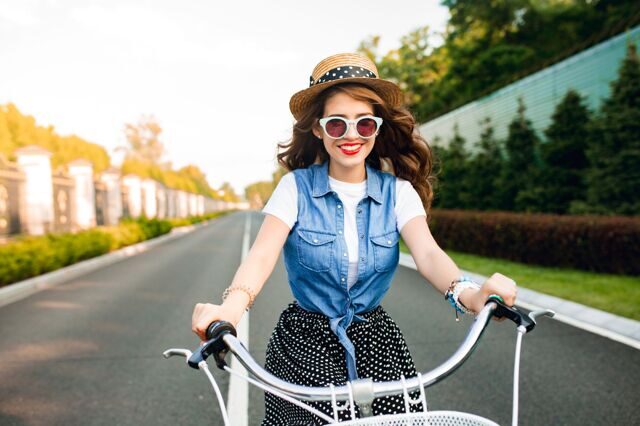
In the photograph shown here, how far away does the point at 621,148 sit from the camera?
451 inches

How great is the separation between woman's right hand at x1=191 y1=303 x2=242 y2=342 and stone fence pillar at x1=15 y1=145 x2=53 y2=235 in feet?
63.4

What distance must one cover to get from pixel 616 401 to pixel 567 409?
0.39 m

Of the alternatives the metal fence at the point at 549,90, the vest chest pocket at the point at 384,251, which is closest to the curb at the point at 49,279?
the vest chest pocket at the point at 384,251

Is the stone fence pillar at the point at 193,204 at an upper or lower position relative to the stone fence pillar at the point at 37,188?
lower

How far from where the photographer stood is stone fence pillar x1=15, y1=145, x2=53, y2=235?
61.6ft

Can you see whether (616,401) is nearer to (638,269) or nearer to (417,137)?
(417,137)

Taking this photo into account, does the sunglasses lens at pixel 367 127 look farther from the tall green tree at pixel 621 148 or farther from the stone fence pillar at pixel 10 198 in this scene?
the stone fence pillar at pixel 10 198

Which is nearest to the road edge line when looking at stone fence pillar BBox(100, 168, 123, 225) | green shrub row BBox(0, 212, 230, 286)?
green shrub row BBox(0, 212, 230, 286)

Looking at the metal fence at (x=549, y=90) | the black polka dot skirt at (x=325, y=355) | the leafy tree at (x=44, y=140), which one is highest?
the leafy tree at (x=44, y=140)

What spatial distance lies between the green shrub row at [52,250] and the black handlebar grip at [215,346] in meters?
10.2

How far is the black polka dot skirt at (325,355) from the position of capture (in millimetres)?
1660

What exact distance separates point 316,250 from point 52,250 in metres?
12.4

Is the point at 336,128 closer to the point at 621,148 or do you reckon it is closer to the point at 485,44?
the point at 621,148

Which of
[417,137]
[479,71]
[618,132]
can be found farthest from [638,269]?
[479,71]
